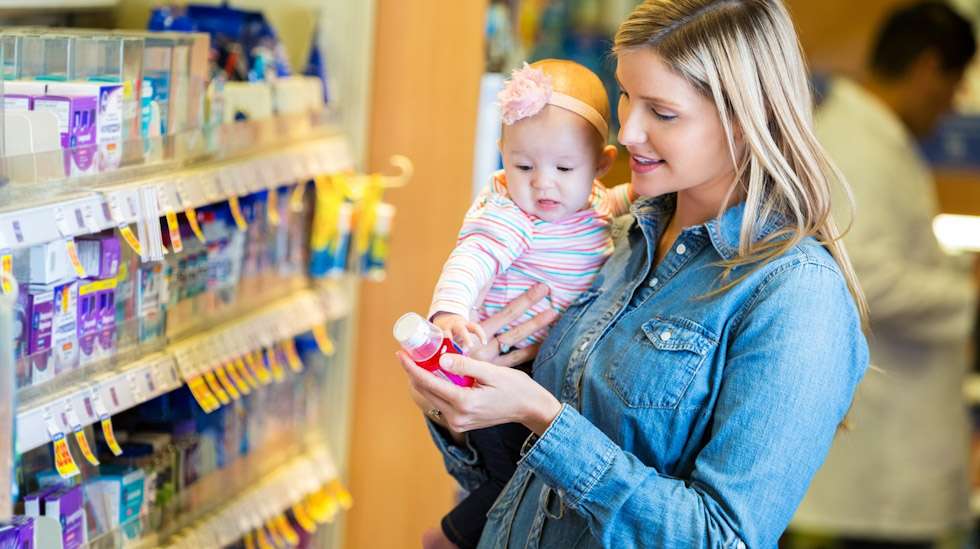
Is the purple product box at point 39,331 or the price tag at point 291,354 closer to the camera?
the purple product box at point 39,331

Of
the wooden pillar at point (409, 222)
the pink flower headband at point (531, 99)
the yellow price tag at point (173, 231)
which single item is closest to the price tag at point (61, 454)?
the yellow price tag at point (173, 231)

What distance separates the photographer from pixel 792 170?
1.83 metres

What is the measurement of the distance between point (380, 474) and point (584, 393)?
6.37 ft

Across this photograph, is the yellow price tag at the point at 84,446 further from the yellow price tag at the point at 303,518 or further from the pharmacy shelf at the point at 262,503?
the yellow price tag at the point at 303,518

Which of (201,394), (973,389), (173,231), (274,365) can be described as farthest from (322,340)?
(973,389)

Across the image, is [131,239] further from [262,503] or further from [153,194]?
[262,503]

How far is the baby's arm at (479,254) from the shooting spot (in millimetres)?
1914

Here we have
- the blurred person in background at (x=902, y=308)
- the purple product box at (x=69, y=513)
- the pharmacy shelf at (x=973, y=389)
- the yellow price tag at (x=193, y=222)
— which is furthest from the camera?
the pharmacy shelf at (x=973, y=389)

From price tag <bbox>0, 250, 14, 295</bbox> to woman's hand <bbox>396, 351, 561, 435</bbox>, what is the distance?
65 centimetres

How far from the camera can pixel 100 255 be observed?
2320 mm

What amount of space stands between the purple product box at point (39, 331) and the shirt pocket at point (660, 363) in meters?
1.00

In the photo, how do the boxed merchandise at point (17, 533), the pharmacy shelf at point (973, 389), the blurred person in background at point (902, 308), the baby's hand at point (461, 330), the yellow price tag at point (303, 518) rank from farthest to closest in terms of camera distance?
the pharmacy shelf at point (973, 389) < the blurred person in background at point (902, 308) < the yellow price tag at point (303, 518) < the boxed merchandise at point (17, 533) < the baby's hand at point (461, 330)

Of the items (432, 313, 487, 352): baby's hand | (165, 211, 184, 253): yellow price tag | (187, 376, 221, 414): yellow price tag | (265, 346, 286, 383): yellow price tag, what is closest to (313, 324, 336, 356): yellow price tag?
(265, 346, 286, 383): yellow price tag

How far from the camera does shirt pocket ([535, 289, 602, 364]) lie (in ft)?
6.69
